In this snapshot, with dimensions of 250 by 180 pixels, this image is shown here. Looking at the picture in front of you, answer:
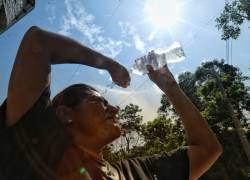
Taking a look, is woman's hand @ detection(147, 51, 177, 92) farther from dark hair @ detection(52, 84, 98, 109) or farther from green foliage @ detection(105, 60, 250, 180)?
green foliage @ detection(105, 60, 250, 180)

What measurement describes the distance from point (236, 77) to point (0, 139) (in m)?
36.5

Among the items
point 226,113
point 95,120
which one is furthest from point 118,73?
point 226,113

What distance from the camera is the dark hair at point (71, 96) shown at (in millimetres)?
1669

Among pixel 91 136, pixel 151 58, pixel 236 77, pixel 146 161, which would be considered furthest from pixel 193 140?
pixel 236 77

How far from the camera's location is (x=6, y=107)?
119cm

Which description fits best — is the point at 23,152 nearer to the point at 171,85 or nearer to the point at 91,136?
the point at 91,136

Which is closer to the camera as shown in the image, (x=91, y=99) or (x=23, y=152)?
(x=23, y=152)

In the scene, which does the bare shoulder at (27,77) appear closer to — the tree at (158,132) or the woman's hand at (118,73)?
the woman's hand at (118,73)

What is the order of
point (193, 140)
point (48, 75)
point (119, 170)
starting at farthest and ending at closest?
point (193, 140), point (119, 170), point (48, 75)

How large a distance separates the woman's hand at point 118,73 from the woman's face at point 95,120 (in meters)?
0.20

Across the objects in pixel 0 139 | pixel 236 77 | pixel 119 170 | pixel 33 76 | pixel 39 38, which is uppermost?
pixel 236 77

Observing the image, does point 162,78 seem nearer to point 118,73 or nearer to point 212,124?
point 118,73

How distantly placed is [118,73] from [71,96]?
0.95 feet

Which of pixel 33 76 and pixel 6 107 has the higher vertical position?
pixel 33 76
